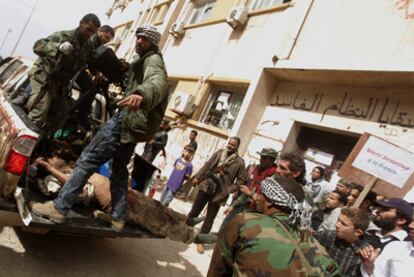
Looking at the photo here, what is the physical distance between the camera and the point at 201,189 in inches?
191

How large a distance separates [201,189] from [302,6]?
17.0 feet

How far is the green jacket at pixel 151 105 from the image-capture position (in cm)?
250

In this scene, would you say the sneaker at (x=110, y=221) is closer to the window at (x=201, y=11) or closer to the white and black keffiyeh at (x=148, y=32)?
the white and black keffiyeh at (x=148, y=32)

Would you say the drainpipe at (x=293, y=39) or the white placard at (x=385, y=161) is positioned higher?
the drainpipe at (x=293, y=39)

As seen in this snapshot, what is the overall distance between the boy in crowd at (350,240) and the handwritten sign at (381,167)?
1.41m

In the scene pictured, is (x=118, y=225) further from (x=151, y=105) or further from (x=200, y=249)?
(x=200, y=249)

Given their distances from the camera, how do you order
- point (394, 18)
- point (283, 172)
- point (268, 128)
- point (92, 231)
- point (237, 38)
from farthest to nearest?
point (237, 38)
point (268, 128)
point (394, 18)
point (283, 172)
point (92, 231)

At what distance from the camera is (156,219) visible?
3270 millimetres

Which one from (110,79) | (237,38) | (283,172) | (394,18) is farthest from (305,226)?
(237,38)

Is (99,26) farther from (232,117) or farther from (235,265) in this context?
(232,117)

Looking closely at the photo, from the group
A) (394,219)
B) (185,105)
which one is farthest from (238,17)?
→ (394,219)

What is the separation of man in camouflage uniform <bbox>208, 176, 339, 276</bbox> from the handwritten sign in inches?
96.4

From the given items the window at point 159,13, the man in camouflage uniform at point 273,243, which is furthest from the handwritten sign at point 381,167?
the window at point 159,13

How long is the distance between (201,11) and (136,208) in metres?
11.0
